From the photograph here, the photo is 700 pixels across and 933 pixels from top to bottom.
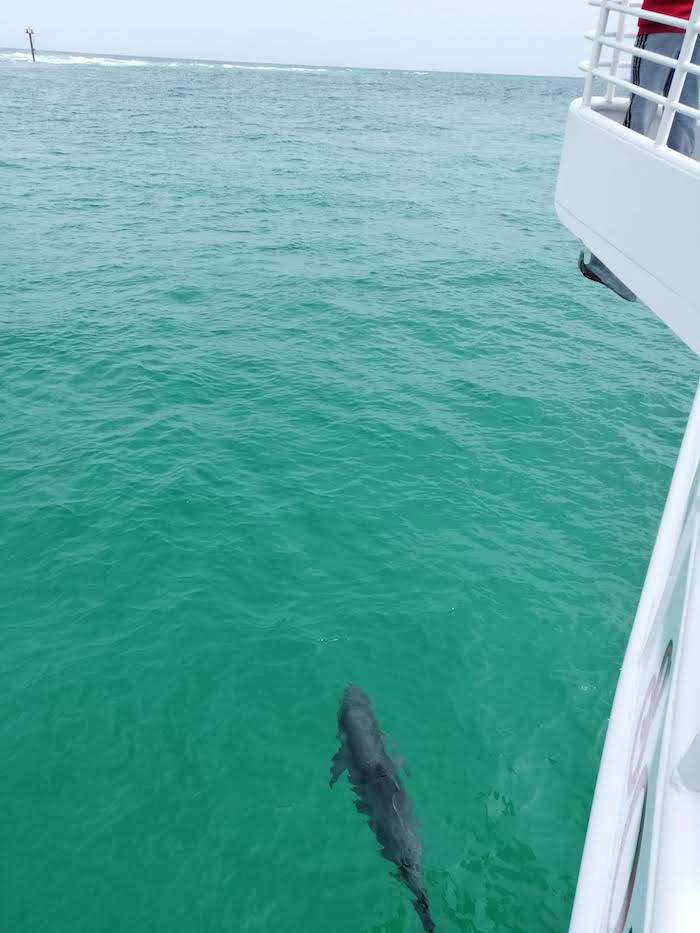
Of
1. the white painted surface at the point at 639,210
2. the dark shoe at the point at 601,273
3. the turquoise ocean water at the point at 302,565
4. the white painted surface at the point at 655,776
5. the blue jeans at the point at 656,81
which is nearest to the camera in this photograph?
the white painted surface at the point at 655,776

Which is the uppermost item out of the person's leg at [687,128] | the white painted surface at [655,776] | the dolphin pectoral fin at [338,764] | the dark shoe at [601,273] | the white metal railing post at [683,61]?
the white metal railing post at [683,61]

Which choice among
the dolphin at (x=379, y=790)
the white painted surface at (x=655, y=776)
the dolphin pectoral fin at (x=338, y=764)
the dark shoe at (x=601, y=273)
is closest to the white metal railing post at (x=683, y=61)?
the dark shoe at (x=601, y=273)

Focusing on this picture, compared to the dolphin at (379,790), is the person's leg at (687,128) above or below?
above

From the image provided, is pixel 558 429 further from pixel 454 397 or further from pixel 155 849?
pixel 155 849

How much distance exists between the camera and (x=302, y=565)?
41.0 ft

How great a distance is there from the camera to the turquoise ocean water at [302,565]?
8438 millimetres

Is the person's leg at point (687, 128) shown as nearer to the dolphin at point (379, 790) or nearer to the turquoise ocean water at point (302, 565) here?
the turquoise ocean water at point (302, 565)

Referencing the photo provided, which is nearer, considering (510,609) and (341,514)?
(510,609)

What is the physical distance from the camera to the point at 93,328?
20.3 metres

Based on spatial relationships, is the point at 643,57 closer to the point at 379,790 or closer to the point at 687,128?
→ the point at 687,128

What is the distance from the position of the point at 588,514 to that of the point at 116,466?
392 inches

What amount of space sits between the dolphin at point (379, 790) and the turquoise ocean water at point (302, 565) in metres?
0.18

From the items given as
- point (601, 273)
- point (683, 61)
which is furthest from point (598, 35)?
point (601, 273)

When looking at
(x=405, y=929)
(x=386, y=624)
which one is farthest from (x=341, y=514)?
(x=405, y=929)
